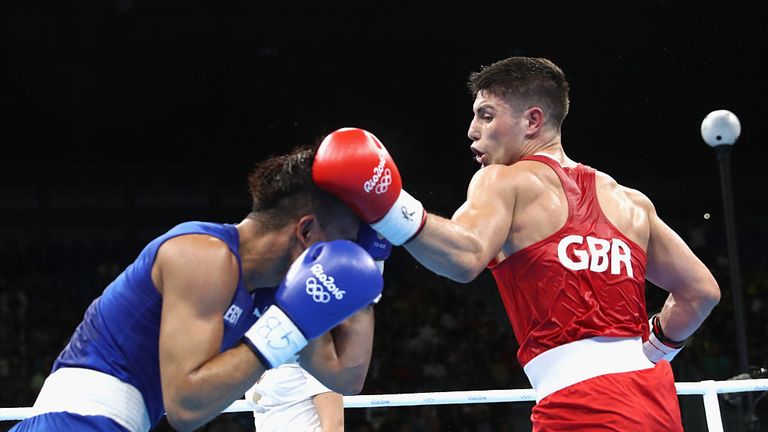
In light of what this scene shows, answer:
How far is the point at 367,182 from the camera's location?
206 centimetres

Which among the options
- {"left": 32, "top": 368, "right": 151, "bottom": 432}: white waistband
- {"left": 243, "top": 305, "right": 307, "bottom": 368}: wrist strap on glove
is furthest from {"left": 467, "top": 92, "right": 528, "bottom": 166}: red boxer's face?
{"left": 32, "top": 368, "right": 151, "bottom": 432}: white waistband

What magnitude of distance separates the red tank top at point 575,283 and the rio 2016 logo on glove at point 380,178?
0.51 m

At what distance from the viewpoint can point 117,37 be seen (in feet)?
38.1

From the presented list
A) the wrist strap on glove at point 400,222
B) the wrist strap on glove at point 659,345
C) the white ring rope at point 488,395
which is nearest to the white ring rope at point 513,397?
the white ring rope at point 488,395

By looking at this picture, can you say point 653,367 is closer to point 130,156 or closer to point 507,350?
point 507,350

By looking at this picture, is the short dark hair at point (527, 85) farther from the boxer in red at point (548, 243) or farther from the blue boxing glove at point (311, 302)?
the blue boxing glove at point (311, 302)

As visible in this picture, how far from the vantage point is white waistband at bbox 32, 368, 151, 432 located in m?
1.99

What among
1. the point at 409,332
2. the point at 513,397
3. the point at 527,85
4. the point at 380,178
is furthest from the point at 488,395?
the point at 409,332

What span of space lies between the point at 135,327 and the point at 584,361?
44.5 inches

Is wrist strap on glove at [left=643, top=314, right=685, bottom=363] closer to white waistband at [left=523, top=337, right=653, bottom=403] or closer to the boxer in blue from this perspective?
white waistband at [left=523, top=337, right=653, bottom=403]

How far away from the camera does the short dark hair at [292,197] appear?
2104 mm

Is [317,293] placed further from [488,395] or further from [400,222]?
[488,395]

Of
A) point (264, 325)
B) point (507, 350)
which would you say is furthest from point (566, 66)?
point (264, 325)

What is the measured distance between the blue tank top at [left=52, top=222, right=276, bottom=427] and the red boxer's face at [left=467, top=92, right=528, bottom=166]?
0.90 m
